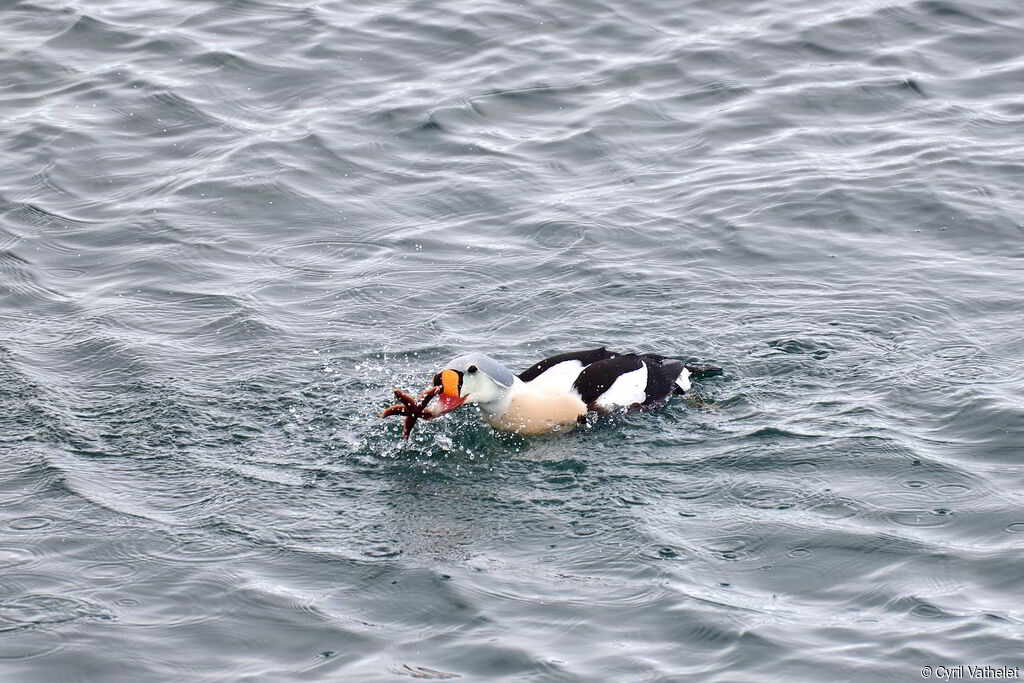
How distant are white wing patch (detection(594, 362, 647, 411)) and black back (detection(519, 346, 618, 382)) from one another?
9.6 inches

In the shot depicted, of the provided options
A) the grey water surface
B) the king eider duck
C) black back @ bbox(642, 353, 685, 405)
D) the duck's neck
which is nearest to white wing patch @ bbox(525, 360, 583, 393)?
the king eider duck

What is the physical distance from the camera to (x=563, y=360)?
8.80 meters

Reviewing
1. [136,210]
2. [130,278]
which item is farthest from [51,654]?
[136,210]

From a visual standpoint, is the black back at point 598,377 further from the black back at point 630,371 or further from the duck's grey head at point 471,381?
the duck's grey head at point 471,381

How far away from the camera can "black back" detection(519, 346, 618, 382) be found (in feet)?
28.7

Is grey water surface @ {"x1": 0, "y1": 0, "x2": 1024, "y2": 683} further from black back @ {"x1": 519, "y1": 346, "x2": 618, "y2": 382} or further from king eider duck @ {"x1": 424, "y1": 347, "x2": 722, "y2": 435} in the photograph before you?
black back @ {"x1": 519, "y1": 346, "x2": 618, "y2": 382}

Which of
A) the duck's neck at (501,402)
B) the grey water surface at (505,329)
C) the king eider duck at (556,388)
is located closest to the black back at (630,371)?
the king eider duck at (556,388)

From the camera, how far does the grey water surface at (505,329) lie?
6.65 meters

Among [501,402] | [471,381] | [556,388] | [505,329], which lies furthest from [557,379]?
[505,329]

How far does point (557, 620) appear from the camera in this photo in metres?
6.58

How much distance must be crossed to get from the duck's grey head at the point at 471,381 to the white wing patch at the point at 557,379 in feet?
0.73

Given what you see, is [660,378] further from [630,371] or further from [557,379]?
[557,379]

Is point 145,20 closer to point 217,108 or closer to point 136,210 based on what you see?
point 217,108

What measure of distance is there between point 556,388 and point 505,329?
1.37 metres
